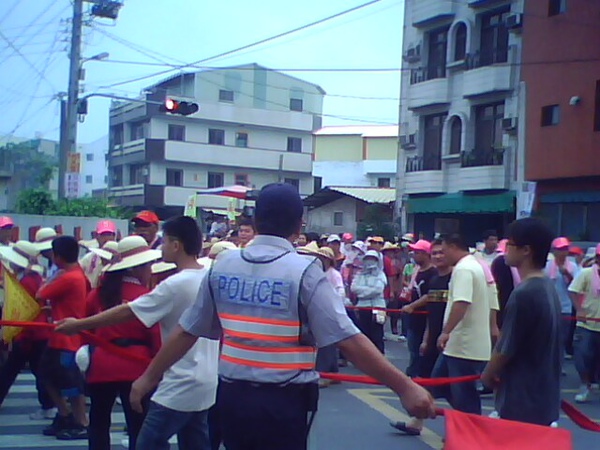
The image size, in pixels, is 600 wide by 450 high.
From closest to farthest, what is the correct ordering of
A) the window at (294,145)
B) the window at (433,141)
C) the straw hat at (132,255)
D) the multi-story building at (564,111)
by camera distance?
the straw hat at (132,255)
the multi-story building at (564,111)
the window at (433,141)
the window at (294,145)

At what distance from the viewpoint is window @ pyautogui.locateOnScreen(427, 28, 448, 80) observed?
94.0 ft

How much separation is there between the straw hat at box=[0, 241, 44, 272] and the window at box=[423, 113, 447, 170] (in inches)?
872

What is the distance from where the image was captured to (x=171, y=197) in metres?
48.4

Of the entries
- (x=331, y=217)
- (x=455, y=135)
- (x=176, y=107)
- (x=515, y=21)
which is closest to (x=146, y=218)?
(x=176, y=107)

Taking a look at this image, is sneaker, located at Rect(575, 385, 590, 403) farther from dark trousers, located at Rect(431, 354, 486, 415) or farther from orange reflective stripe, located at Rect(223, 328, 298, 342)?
orange reflective stripe, located at Rect(223, 328, 298, 342)

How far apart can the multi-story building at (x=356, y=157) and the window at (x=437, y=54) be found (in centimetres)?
2810

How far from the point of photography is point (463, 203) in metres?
27.5

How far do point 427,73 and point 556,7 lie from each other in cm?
626

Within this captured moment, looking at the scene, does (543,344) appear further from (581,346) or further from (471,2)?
(471,2)

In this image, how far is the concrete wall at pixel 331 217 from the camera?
3647cm

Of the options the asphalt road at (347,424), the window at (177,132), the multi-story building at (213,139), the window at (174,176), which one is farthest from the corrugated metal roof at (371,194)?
the asphalt road at (347,424)

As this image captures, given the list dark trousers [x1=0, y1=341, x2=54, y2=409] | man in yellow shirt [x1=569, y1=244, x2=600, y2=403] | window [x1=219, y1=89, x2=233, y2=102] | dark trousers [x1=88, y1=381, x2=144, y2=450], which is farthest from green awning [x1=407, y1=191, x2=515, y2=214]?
window [x1=219, y1=89, x2=233, y2=102]

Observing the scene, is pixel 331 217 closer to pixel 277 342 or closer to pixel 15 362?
pixel 15 362

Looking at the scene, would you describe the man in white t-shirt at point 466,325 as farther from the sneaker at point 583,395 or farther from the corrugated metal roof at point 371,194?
the corrugated metal roof at point 371,194
